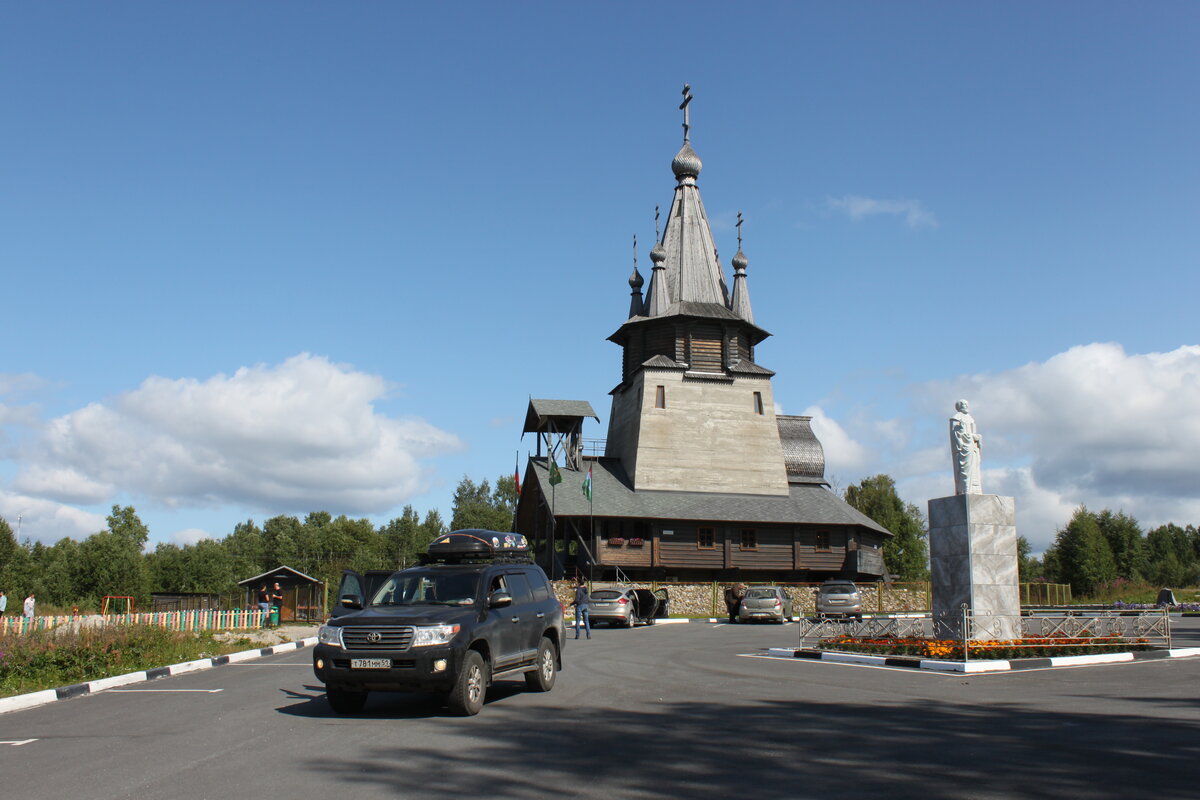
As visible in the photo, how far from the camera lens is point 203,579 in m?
93.6

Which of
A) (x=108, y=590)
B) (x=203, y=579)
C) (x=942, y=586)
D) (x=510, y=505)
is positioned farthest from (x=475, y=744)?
(x=510, y=505)

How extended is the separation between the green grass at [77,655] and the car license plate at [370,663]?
582 cm

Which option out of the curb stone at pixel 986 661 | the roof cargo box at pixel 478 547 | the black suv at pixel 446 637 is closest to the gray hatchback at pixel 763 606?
the curb stone at pixel 986 661

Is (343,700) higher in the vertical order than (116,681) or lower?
higher

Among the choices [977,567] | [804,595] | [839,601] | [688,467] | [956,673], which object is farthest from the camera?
[688,467]

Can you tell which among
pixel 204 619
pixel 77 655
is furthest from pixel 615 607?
pixel 77 655

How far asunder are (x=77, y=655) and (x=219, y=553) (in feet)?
302

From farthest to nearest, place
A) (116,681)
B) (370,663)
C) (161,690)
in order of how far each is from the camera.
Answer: (116,681)
(161,690)
(370,663)

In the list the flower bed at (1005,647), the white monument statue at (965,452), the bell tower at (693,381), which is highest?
the bell tower at (693,381)

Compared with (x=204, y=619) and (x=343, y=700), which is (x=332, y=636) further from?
(x=204, y=619)

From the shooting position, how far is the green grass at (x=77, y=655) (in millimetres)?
14070

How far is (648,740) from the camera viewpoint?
28.7 feet

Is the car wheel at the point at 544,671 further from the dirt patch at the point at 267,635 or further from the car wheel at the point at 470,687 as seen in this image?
the dirt patch at the point at 267,635

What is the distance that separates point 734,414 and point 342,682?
43.5 meters
